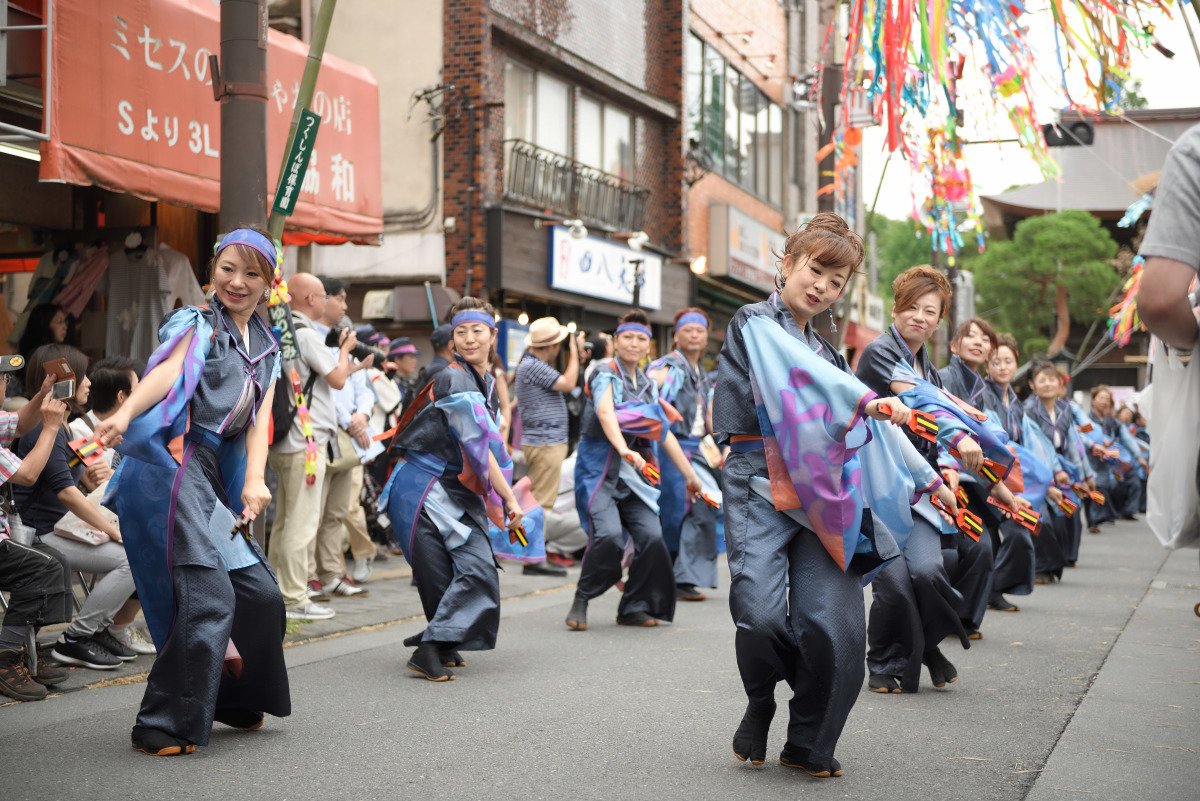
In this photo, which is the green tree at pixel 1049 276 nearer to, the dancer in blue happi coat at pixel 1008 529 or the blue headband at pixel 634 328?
the dancer in blue happi coat at pixel 1008 529

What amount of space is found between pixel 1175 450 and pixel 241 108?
207 inches

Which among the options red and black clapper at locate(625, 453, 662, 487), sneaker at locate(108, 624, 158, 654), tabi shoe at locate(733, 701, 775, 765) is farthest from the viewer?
red and black clapper at locate(625, 453, 662, 487)

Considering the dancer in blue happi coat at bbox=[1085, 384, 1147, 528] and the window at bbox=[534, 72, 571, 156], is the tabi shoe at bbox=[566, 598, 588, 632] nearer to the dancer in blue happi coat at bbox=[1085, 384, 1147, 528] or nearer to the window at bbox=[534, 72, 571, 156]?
the dancer in blue happi coat at bbox=[1085, 384, 1147, 528]

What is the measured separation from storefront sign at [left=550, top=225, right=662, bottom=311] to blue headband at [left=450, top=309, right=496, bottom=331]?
9.57 m

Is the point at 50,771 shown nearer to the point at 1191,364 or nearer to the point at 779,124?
the point at 1191,364

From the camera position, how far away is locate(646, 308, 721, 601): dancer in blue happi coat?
902 cm

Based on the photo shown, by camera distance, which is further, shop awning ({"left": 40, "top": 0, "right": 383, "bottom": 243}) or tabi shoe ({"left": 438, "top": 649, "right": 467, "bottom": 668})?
shop awning ({"left": 40, "top": 0, "right": 383, "bottom": 243})

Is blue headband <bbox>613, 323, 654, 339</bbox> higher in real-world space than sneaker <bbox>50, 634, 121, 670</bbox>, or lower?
higher

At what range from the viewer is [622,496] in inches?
316

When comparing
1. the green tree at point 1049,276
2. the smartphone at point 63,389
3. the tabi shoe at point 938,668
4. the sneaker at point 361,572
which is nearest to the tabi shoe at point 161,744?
the smartphone at point 63,389

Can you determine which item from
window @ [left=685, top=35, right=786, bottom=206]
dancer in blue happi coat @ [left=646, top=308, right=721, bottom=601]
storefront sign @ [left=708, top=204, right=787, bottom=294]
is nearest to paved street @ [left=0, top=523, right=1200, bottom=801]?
dancer in blue happi coat @ [left=646, top=308, right=721, bottom=601]

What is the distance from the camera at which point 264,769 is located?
14.1 feet

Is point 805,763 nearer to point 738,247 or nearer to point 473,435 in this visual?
point 473,435

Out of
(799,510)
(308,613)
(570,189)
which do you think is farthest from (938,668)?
(570,189)
